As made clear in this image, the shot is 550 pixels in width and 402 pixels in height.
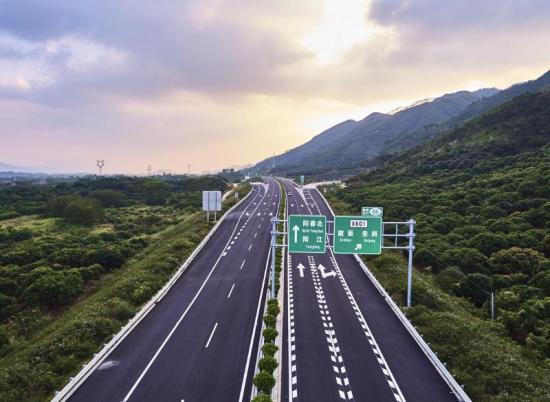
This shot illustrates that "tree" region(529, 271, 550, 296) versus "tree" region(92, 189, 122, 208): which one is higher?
"tree" region(92, 189, 122, 208)

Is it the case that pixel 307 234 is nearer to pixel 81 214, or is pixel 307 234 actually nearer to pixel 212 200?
pixel 212 200

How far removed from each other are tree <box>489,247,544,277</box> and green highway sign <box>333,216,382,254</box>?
1633 cm

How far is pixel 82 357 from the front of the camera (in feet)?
67.8

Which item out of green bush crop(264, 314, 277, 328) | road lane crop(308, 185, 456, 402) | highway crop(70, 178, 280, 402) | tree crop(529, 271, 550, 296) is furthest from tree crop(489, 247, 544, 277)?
green bush crop(264, 314, 277, 328)

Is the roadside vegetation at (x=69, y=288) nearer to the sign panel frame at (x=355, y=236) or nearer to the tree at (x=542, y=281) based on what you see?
the sign panel frame at (x=355, y=236)

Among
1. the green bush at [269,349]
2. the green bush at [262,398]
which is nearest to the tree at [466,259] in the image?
the green bush at [269,349]

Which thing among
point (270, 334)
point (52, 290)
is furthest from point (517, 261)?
point (52, 290)

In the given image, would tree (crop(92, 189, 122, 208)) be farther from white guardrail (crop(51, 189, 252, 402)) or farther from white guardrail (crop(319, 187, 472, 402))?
white guardrail (crop(319, 187, 472, 402))

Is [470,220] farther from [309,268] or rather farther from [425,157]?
[425,157]

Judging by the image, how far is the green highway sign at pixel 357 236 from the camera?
27859 mm

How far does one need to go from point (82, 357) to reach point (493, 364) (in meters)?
20.5

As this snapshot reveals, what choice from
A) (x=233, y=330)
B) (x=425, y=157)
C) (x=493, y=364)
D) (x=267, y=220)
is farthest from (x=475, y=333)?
(x=425, y=157)

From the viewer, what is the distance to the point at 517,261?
119 ft

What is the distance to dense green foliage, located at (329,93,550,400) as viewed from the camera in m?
24.8
